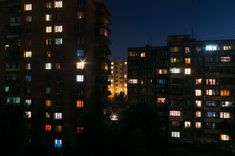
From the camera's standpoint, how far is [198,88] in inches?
3164

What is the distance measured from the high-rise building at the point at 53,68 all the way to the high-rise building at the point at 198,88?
21175 mm

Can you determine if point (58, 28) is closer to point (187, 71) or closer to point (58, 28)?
point (58, 28)

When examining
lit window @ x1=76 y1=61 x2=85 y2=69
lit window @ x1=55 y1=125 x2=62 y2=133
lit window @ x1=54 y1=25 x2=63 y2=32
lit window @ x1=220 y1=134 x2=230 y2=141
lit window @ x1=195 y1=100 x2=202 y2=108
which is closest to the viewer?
lit window @ x1=76 y1=61 x2=85 y2=69

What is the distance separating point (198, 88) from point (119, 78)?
114 m

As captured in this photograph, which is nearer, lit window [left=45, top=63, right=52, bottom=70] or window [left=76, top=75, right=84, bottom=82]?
window [left=76, top=75, right=84, bottom=82]

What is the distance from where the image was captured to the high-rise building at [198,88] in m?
77.9

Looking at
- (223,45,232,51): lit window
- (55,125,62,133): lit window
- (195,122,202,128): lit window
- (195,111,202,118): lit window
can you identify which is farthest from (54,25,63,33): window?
(195,122,202,128): lit window

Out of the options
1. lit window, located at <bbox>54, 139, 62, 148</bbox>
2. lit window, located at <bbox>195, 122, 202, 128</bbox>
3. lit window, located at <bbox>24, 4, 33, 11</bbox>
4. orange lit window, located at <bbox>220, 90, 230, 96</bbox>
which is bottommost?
lit window, located at <bbox>54, 139, 62, 148</bbox>

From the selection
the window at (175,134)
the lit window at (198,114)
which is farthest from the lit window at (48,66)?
the lit window at (198,114)

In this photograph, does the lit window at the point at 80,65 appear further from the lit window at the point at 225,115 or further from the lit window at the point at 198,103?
the lit window at the point at 225,115

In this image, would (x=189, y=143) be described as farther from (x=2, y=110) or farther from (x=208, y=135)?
(x=2, y=110)

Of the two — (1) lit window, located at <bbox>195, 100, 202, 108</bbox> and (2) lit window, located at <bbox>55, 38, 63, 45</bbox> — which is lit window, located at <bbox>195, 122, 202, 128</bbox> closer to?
(1) lit window, located at <bbox>195, 100, 202, 108</bbox>

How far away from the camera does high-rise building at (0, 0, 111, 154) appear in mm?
69500

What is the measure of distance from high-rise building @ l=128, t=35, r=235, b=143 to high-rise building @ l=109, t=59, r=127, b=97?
104 meters
